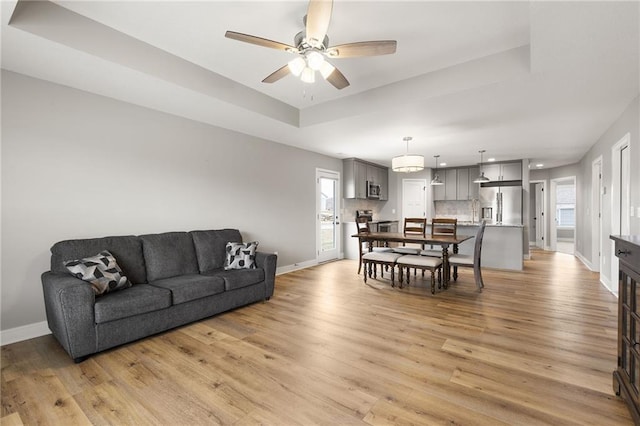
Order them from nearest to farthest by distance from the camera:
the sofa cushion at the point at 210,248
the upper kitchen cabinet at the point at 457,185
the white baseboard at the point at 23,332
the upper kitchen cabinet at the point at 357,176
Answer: the white baseboard at the point at 23,332 → the sofa cushion at the point at 210,248 → the upper kitchen cabinet at the point at 357,176 → the upper kitchen cabinet at the point at 457,185

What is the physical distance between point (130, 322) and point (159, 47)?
8.54ft

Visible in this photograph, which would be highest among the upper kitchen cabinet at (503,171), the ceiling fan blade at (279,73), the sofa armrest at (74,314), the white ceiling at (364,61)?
the white ceiling at (364,61)

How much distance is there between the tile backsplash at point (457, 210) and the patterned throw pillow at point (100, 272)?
27.0 ft

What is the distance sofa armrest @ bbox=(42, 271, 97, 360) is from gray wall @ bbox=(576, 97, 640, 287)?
553cm

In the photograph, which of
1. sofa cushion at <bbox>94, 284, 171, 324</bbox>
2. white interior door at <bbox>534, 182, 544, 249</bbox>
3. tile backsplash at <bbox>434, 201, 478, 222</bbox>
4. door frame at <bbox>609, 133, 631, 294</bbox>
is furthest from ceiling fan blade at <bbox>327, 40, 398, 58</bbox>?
white interior door at <bbox>534, 182, 544, 249</bbox>

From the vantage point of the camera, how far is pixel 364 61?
3033 millimetres

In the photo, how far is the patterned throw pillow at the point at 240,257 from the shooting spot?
12.5 feet

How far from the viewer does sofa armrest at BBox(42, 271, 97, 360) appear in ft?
7.57

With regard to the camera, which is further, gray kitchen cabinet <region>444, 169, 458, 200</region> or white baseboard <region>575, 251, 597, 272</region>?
gray kitchen cabinet <region>444, 169, 458, 200</region>

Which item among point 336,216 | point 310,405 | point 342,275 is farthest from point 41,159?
point 336,216

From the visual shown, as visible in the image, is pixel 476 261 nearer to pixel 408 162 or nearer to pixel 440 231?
pixel 440 231

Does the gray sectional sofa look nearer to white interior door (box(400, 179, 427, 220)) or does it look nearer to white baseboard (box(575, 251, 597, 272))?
white interior door (box(400, 179, 427, 220))

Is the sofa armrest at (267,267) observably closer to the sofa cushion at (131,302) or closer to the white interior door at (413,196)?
the sofa cushion at (131,302)

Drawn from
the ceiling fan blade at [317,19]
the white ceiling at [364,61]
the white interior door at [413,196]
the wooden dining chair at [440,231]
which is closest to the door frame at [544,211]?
the white interior door at [413,196]
